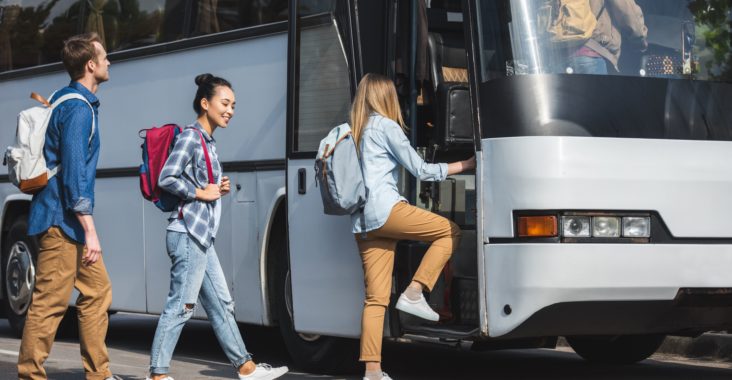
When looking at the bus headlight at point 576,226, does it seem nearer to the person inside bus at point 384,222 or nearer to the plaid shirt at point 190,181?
the person inside bus at point 384,222

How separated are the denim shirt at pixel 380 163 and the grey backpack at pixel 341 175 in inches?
2.2

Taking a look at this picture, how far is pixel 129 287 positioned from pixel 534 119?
199 inches

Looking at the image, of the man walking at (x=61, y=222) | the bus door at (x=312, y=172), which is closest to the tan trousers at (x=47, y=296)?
the man walking at (x=61, y=222)

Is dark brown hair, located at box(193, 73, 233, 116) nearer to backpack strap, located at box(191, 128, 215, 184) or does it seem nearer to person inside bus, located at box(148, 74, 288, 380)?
person inside bus, located at box(148, 74, 288, 380)

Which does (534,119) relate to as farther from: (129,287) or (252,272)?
(129,287)

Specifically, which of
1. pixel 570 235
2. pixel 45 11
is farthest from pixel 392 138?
pixel 45 11

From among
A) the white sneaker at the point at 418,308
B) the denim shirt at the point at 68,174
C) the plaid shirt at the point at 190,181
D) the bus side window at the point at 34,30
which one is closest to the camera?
the denim shirt at the point at 68,174

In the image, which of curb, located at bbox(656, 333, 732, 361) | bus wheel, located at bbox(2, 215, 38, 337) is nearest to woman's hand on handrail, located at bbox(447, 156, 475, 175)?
curb, located at bbox(656, 333, 732, 361)

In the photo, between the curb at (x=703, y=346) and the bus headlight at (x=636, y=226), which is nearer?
the bus headlight at (x=636, y=226)

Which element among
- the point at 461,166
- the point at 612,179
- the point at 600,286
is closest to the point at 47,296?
the point at 461,166

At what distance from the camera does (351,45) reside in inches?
358

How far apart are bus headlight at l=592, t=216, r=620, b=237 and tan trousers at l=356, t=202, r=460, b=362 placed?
3.41 ft

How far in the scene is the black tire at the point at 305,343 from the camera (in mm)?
9750

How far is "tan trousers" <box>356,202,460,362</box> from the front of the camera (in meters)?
8.42
